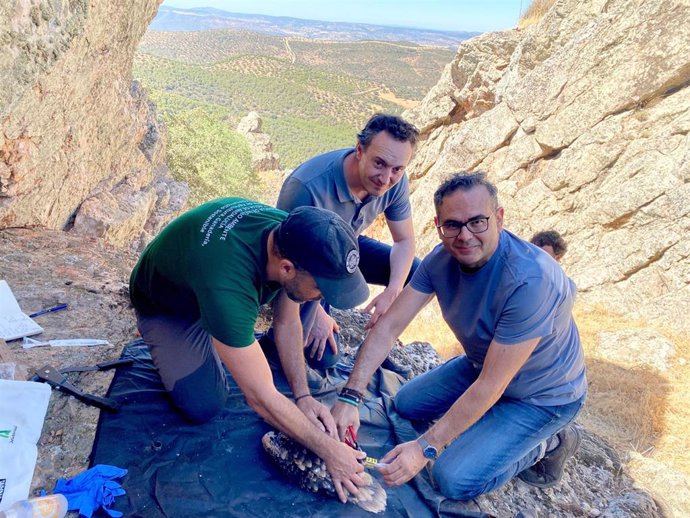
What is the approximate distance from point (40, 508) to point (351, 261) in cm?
178

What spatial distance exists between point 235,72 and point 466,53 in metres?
43.5

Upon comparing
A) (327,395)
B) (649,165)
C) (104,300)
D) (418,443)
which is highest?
(649,165)

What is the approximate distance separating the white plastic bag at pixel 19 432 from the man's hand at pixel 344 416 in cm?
162

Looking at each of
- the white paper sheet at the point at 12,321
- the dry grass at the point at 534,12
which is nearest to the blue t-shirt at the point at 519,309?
the white paper sheet at the point at 12,321

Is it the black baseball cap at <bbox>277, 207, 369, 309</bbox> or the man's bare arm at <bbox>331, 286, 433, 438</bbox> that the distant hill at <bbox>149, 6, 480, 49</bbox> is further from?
the black baseball cap at <bbox>277, 207, 369, 309</bbox>

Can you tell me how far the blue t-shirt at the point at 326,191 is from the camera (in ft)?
11.8

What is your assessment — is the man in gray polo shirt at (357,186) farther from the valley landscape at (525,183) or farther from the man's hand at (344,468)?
the valley landscape at (525,183)

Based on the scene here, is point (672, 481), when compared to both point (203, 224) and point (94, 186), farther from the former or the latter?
point (94, 186)

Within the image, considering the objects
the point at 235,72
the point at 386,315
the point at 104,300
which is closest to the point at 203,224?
the point at 386,315

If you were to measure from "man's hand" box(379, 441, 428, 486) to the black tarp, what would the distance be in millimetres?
151

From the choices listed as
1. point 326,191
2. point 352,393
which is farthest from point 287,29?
point 352,393

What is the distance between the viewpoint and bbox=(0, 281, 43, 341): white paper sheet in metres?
3.59

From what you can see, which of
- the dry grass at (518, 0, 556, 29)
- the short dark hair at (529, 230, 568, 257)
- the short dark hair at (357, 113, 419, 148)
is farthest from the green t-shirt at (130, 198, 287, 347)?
the dry grass at (518, 0, 556, 29)

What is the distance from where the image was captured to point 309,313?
12.7 feet
